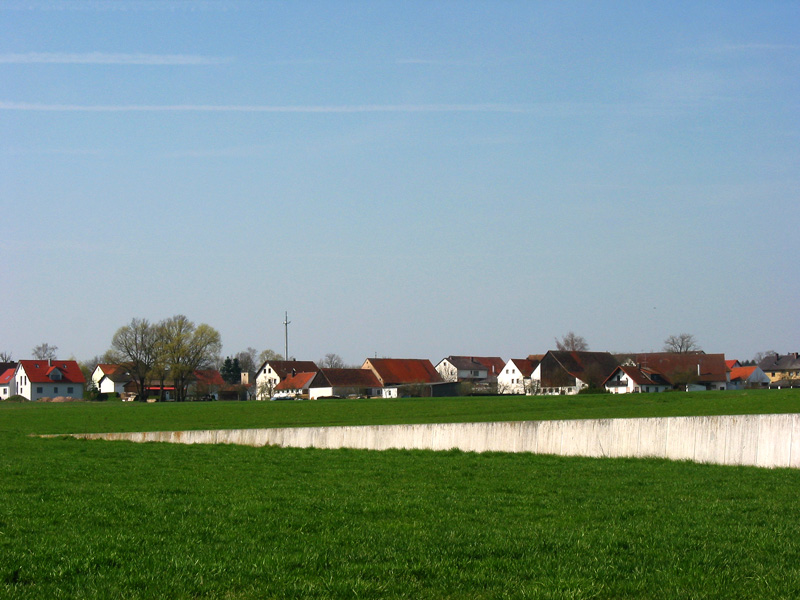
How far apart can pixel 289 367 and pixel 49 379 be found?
45804 mm

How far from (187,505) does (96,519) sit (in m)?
1.45

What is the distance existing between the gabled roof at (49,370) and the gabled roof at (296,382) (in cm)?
3291

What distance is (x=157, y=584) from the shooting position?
7.17 meters

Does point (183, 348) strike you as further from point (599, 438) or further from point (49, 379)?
point (599, 438)

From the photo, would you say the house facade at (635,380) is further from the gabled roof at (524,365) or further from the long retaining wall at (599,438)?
the long retaining wall at (599,438)

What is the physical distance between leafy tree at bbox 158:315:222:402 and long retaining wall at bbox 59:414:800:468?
10231 centimetres

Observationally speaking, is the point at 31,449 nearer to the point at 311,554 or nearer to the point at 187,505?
the point at 187,505

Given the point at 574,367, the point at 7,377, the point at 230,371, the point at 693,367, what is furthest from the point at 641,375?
the point at 7,377

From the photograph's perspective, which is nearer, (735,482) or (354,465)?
(735,482)

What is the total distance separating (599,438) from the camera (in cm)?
2244

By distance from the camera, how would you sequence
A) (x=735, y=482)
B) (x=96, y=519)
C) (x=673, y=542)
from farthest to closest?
(x=735, y=482), (x=96, y=519), (x=673, y=542)

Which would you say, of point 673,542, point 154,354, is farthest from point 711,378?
point 673,542

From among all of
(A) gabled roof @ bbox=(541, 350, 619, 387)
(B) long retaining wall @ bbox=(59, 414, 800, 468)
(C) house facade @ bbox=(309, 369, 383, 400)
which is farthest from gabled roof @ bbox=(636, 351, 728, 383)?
(B) long retaining wall @ bbox=(59, 414, 800, 468)

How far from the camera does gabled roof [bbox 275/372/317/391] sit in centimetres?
13982
